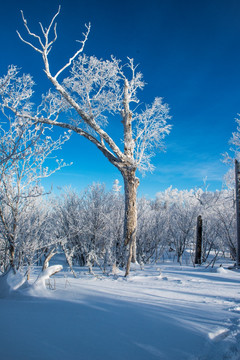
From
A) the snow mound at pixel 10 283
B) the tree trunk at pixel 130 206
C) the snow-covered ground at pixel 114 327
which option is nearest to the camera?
the snow-covered ground at pixel 114 327

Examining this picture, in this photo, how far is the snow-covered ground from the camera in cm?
134

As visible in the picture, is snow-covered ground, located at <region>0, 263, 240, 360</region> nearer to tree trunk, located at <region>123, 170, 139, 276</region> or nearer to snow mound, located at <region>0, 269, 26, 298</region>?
snow mound, located at <region>0, 269, 26, 298</region>

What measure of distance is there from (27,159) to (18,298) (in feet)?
8.26

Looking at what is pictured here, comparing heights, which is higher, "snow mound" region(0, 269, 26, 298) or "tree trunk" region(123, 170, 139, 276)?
"tree trunk" region(123, 170, 139, 276)

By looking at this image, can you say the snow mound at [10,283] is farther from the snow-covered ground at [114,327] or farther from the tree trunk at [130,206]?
the tree trunk at [130,206]

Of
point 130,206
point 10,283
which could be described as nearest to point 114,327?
point 10,283

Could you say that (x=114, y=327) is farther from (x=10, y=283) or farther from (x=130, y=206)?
(x=130, y=206)

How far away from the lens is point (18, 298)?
7.59 ft

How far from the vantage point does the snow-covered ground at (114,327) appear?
1.34 m

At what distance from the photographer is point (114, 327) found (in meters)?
1.66

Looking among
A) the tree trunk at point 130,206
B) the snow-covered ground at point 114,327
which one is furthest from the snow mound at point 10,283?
the tree trunk at point 130,206

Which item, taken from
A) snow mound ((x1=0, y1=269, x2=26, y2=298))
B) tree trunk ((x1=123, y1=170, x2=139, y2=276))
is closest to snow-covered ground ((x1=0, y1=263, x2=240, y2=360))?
snow mound ((x1=0, y1=269, x2=26, y2=298))

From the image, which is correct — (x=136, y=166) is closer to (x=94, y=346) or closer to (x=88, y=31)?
(x=88, y=31)

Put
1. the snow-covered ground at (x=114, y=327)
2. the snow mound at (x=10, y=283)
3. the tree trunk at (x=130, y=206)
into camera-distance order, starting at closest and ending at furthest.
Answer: the snow-covered ground at (x=114, y=327)
the snow mound at (x=10, y=283)
the tree trunk at (x=130, y=206)
